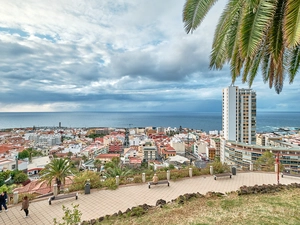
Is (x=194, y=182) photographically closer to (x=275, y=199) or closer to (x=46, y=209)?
(x=275, y=199)

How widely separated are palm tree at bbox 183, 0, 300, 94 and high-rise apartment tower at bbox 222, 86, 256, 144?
45.1 m

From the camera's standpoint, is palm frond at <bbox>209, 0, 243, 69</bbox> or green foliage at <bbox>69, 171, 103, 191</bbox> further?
green foliage at <bbox>69, 171, 103, 191</bbox>

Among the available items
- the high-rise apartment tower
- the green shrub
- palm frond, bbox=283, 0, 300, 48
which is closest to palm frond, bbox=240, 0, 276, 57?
palm frond, bbox=283, 0, 300, 48

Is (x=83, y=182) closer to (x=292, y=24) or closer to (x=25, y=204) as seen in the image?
(x=25, y=204)

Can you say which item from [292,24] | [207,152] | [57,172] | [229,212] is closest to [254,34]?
[292,24]

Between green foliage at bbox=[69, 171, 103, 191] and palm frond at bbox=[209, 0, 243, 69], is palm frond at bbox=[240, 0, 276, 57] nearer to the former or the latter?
palm frond at bbox=[209, 0, 243, 69]

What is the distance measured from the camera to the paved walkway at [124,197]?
734cm

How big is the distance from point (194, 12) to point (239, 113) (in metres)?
49.8

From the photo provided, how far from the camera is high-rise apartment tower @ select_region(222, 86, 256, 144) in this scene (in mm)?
47500

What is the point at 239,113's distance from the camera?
48438 mm

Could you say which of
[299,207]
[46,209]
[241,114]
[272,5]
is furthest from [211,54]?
[241,114]

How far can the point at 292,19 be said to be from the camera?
10.4 ft

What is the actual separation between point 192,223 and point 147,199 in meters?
3.90

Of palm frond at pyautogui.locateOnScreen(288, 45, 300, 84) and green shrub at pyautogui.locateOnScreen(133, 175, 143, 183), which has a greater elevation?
palm frond at pyautogui.locateOnScreen(288, 45, 300, 84)
